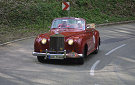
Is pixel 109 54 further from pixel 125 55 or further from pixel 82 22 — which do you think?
pixel 82 22

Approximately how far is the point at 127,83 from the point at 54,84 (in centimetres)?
206

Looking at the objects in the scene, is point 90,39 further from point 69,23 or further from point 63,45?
point 63,45

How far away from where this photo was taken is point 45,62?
12.3 metres

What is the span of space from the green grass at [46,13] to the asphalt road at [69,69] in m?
7.43

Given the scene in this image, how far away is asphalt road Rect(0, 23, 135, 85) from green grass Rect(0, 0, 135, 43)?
7428 millimetres

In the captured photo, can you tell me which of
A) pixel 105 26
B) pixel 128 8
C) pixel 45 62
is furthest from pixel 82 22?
pixel 128 8

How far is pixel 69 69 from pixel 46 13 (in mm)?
17053

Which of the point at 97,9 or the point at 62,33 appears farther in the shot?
the point at 97,9

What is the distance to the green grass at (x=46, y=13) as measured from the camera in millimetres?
23719

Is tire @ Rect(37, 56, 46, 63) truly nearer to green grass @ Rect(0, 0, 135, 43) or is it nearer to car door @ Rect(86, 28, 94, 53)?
car door @ Rect(86, 28, 94, 53)

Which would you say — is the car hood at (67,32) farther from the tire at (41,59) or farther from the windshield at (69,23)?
the tire at (41,59)

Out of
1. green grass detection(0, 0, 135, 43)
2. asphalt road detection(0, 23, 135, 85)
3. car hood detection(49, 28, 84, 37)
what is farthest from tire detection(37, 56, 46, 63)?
green grass detection(0, 0, 135, 43)

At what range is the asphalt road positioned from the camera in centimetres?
901

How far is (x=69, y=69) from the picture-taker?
430 inches
